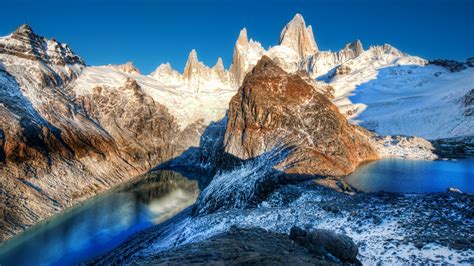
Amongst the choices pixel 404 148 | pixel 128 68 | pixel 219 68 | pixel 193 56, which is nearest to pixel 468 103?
pixel 404 148

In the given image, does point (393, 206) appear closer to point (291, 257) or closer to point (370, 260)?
point (370, 260)

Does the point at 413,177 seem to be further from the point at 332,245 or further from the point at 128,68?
the point at 128,68

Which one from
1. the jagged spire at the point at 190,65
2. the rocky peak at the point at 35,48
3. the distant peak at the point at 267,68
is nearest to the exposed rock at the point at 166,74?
the jagged spire at the point at 190,65

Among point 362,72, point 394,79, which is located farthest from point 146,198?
point 362,72

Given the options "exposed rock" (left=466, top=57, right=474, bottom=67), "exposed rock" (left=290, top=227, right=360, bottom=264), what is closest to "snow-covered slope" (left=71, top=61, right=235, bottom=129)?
"exposed rock" (left=466, top=57, right=474, bottom=67)

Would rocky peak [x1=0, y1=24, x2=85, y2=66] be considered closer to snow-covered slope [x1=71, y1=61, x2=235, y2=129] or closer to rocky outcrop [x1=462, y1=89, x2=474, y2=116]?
snow-covered slope [x1=71, y1=61, x2=235, y2=129]
